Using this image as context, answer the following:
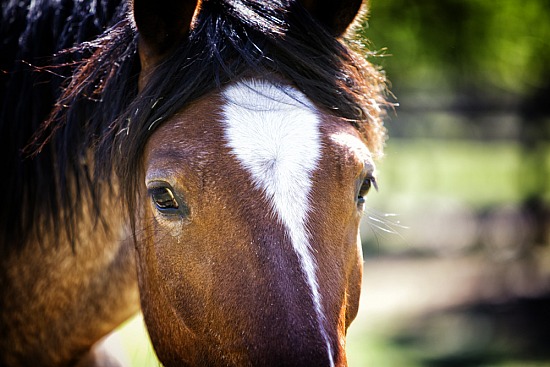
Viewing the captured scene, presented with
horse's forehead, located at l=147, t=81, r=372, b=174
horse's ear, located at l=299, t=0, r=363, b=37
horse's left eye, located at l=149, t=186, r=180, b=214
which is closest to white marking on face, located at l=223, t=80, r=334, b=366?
horse's forehead, located at l=147, t=81, r=372, b=174

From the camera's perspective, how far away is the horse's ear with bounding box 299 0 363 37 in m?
2.45

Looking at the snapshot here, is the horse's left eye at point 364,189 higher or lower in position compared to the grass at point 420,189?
higher

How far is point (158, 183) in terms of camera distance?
205 cm

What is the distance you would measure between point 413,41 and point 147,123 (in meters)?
8.17

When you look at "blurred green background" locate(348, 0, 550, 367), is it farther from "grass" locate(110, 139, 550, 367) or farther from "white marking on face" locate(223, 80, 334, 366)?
"white marking on face" locate(223, 80, 334, 366)

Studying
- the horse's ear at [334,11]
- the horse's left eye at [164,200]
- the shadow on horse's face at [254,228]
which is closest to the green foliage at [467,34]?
the horse's ear at [334,11]

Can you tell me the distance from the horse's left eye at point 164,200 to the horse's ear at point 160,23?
0.53 meters

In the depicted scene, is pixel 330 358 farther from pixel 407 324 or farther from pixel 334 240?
pixel 407 324

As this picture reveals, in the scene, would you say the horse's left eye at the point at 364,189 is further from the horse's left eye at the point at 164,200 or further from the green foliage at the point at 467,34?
the green foliage at the point at 467,34

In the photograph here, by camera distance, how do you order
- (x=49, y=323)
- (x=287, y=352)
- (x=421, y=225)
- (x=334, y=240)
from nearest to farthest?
(x=287, y=352) → (x=334, y=240) → (x=49, y=323) → (x=421, y=225)

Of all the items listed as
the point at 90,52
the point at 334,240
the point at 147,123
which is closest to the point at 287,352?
the point at 334,240

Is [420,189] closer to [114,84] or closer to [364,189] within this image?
[364,189]

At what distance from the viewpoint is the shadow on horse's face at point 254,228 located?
1.82 metres

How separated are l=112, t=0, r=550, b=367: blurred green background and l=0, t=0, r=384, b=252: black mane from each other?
3.84m
